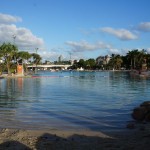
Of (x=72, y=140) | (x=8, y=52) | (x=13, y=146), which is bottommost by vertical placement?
(x=72, y=140)

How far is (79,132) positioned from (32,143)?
4167mm

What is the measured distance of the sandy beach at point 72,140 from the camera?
43.3 ft

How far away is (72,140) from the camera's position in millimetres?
15031

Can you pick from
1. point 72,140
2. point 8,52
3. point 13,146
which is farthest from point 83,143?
point 8,52

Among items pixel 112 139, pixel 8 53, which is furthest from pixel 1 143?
pixel 8 53

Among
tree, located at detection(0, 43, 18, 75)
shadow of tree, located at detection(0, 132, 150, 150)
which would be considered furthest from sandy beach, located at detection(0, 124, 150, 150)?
tree, located at detection(0, 43, 18, 75)

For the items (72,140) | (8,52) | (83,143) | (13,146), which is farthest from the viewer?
(8,52)

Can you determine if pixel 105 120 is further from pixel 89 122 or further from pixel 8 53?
pixel 8 53

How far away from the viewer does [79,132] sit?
17.7 m

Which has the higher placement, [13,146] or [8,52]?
[8,52]

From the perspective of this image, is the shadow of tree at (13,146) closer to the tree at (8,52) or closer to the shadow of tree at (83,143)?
the shadow of tree at (83,143)

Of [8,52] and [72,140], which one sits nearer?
[72,140]

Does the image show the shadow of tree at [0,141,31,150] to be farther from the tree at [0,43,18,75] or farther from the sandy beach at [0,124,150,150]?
the tree at [0,43,18,75]

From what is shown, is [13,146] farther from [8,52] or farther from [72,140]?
[8,52]
